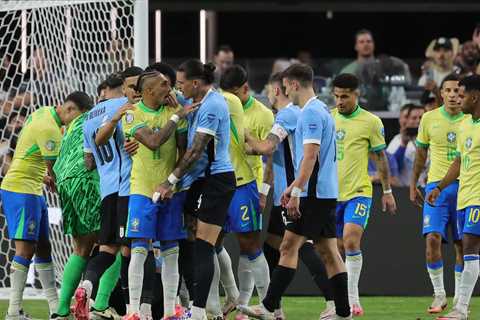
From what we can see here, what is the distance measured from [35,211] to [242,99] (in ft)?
7.14

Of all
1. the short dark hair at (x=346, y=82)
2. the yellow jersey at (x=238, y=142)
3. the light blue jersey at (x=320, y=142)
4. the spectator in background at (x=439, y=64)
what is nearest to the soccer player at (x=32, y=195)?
the yellow jersey at (x=238, y=142)

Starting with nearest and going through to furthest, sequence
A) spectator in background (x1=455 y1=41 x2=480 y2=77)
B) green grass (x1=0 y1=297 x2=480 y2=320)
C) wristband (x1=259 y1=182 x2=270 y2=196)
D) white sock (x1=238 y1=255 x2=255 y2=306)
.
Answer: white sock (x1=238 y1=255 x2=255 y2=306) → wristband (x1=259 y1=182 x2=270 y2=196) → green grass (x1=0 y1=297 x2=480 y2=320) → spectator in background (x1=455 y1=41 x2=480 y2=77)

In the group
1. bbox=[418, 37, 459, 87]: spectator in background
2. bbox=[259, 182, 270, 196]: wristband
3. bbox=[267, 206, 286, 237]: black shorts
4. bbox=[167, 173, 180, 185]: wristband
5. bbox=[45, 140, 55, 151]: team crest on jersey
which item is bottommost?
bbox=[267, 206, 286, 237]: black shorts

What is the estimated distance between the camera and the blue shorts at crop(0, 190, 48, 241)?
11702mm

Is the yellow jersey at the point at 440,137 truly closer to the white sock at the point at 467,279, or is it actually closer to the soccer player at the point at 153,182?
the white sock at the point at 467,279

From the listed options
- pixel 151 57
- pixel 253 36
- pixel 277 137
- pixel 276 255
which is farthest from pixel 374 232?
pixel 253 36

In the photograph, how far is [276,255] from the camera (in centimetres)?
1234

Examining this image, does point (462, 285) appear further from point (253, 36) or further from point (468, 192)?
point (253, 36)

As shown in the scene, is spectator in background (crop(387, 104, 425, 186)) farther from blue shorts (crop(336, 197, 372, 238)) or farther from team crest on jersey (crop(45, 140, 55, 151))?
team crest on jersey (crop(45, 140, 55, 151))

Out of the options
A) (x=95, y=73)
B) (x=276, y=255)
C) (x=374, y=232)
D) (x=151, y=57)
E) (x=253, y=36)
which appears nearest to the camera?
(x=276, y=255)

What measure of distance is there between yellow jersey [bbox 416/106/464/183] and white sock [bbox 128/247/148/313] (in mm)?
3719

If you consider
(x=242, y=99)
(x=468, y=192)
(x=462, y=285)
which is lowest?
(x=462, y=285)

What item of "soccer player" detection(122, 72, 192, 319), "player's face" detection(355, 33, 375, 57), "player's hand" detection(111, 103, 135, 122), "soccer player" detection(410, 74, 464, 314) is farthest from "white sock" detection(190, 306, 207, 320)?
"player's face" detection(355, 33, 375, 57)

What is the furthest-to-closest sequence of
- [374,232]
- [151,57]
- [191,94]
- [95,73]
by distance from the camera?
[151,57] → [374,232] → [95,73] → [191,94]
